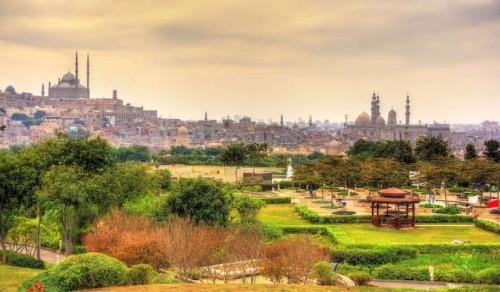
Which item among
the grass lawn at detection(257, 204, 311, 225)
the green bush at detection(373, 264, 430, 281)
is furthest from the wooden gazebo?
the green bush at detection(373, 264, 430, 281)

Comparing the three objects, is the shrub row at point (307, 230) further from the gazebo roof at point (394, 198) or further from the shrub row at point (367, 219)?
the gazebo roof at point (394, 198)

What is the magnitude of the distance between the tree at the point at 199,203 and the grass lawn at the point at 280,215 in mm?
7518

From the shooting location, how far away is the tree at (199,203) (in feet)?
91.5

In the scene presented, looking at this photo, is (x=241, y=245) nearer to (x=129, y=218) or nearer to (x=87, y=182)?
(x=129, y=218)

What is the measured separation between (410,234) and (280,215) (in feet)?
33.2

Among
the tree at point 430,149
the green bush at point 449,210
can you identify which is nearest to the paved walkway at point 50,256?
the green bush at point 449,210

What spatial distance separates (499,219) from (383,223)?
694 centimetres

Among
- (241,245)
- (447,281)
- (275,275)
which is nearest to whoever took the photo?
(275,275)

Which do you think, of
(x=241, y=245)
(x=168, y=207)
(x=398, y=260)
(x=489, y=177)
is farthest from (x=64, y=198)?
(x=489, y=177)

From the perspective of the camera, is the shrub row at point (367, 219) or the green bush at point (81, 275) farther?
the shrub row at point (367, 219)

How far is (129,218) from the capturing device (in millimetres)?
25422

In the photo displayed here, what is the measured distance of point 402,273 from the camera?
73.6 feet

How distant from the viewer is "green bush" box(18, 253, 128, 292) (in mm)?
14570

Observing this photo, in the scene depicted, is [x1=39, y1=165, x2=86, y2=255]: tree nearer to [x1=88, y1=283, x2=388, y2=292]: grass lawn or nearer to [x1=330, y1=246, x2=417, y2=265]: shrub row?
[x1=330, y1=246, x2=417, y2=265]: shrub row
